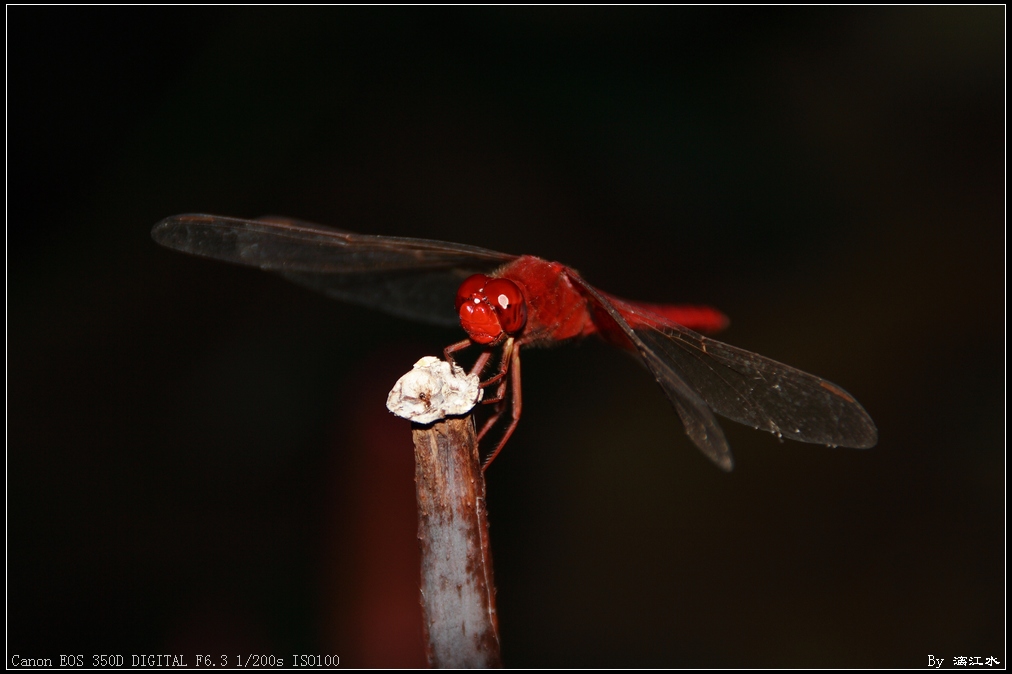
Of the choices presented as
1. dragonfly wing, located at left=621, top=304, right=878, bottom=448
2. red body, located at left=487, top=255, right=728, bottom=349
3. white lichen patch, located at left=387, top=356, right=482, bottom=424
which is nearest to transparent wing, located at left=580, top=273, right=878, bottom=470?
dragonfly wing, located at left=621, top=304, right=878, bottom=448

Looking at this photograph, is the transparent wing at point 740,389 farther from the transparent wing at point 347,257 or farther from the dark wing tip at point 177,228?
A: the dark wing tip at point 177,228

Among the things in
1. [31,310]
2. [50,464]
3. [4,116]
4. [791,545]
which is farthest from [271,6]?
[791,545]

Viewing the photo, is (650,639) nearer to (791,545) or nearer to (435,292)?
(791,545)

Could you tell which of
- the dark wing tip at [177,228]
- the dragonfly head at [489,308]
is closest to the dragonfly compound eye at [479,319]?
the dragonfly head at [489,308]

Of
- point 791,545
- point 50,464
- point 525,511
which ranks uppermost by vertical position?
point 50,464

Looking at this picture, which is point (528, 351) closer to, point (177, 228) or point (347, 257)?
point (347, 257)

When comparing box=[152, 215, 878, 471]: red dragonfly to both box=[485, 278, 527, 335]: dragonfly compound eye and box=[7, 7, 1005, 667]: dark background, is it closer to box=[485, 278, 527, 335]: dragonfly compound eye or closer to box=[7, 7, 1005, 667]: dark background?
box=[485, 278, 527, 335]: dragonfly compound eye

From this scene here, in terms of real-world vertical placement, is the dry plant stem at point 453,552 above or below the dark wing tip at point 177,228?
below
